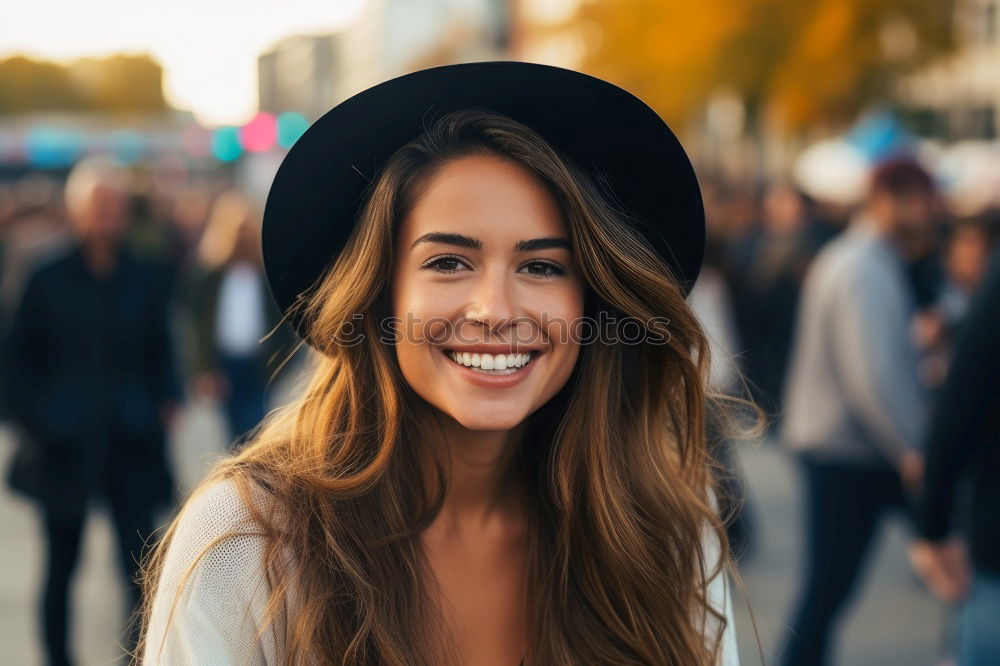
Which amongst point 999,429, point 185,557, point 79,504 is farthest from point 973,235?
point 185,557

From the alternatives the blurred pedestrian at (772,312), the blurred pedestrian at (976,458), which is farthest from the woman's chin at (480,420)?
the blurred pedestrian at (772,312)

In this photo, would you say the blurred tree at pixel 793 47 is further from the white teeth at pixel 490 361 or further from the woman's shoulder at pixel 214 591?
the woman's shoulder at pixel 214 591

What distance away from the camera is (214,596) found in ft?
6.31

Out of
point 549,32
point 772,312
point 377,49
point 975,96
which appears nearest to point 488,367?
point 772,312

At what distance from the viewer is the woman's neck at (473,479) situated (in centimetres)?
230

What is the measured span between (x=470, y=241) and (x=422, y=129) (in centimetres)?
25

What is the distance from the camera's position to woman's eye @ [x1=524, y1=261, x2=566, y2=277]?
7.12ft

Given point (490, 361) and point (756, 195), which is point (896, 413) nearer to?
point (490, 361)

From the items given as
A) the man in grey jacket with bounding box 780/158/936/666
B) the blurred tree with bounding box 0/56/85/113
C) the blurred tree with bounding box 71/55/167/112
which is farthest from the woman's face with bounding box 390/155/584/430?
the blurred tree with bounding box 71/55/167/112

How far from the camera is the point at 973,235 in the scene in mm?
6367

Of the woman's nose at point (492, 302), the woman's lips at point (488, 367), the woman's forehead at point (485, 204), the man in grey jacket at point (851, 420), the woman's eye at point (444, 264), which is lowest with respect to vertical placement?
the man in grey jacket at point (851, 420)

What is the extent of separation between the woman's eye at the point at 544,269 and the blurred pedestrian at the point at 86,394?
3.52 meters

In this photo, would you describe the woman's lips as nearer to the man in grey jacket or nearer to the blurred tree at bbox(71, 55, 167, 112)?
the man in grey jacket

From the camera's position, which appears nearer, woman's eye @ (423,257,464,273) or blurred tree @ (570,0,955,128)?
woman's eye @ (423,257,464,273)
